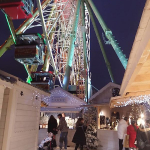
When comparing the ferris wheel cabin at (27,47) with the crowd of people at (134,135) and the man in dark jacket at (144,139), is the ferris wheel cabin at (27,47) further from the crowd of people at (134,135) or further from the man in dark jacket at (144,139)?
the man in dark jacket at (144,139)

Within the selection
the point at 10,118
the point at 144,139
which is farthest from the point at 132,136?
the point at 10,118

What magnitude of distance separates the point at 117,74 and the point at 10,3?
140 feet

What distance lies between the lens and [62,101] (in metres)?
11.1

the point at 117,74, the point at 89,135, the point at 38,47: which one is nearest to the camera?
the point at 38,47

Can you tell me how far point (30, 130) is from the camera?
5.21 metres

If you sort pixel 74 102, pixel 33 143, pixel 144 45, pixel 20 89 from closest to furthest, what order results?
1. pixel 144 45
2. pixel 20 89
3. pixel 33 143
4. pixel 74 102

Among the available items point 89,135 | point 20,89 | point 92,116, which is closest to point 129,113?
point 92,116

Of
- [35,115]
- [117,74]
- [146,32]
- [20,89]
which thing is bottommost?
[35,115]

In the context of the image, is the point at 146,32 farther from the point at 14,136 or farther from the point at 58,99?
the point at 58,99

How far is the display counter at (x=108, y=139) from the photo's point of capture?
8448 mm

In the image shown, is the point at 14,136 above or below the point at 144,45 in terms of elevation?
below

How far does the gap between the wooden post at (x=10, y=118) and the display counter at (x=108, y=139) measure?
18.8 ft

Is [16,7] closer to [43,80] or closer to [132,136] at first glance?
[43,80]

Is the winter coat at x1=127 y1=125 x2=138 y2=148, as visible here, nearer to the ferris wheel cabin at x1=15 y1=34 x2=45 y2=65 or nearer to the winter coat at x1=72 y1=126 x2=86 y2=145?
the winter coat at x1=72 y1=126 x2=86 y2=145
